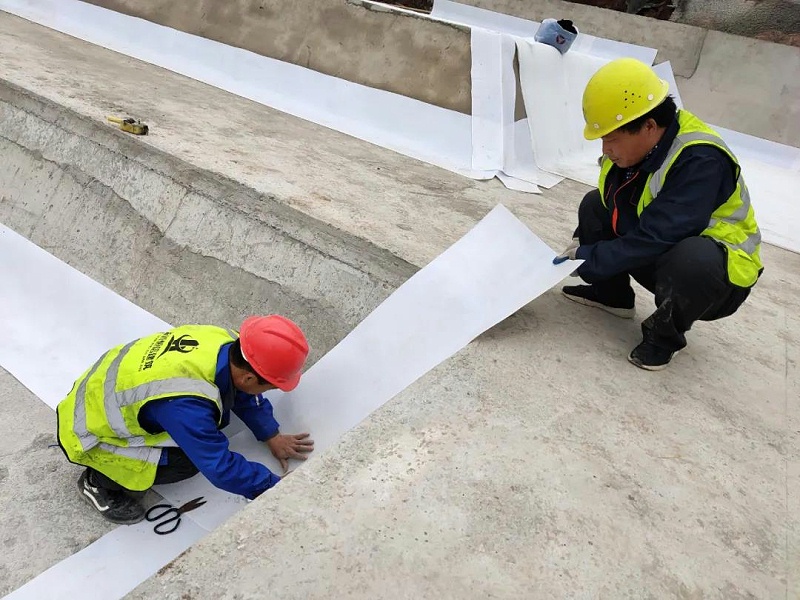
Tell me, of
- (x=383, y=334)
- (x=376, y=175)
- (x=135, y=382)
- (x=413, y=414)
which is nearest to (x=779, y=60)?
(x=376, y=175)

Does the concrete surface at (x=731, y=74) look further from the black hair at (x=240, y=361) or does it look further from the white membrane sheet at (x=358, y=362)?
the black hair at (x=240, y=361)

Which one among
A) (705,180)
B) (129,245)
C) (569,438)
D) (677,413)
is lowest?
(129,245)

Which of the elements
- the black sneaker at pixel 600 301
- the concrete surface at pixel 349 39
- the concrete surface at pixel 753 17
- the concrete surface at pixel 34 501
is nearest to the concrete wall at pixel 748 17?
the concrete surface at pixel 753 17

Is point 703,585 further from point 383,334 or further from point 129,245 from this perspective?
point 129,245

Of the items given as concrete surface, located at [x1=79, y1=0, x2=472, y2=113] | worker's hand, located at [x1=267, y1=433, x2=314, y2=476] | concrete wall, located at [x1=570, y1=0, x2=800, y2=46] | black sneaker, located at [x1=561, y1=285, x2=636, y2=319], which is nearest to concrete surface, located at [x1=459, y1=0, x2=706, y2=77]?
concrete wall, located at [x1=570, y1=0, x2=800, y2=46]

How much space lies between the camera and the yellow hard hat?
2443 millimetres

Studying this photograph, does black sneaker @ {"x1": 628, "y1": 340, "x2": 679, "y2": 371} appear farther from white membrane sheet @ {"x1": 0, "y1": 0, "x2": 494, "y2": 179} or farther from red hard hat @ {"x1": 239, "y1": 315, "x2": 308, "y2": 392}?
white membrane sheet @ {"x1": 0, "y1": 0, "x2": 494, "y2": 179}

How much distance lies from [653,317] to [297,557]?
181 centimetres

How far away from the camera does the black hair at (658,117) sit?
2496mm

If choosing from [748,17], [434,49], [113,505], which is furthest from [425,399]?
[748,17]

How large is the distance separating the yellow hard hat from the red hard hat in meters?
1.49

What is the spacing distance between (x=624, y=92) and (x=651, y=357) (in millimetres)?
1129

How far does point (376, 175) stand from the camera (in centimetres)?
462

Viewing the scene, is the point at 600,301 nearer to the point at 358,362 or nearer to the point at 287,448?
the point at 358,362
